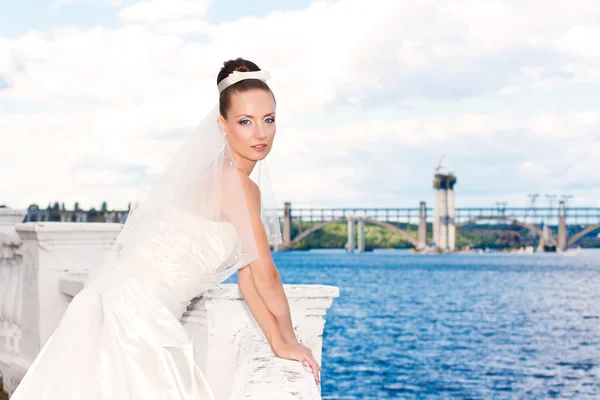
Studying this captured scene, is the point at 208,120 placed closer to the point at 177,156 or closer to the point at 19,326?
the point at 177,156

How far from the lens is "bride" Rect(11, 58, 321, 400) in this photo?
1.95 meters

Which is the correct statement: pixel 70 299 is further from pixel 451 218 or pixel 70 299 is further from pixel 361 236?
pixel 361 236

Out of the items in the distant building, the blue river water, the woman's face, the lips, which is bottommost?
the blue river water

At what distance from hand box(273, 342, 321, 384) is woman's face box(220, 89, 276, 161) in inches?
23.2

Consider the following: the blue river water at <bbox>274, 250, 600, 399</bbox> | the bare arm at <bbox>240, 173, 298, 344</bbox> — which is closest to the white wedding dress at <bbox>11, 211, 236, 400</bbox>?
the bare arm at <bbox>240, 173, 298, 344</bbox>

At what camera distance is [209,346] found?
7.71 ft

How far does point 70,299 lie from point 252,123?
1.94m

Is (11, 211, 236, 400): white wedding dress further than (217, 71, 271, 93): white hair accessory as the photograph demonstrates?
No

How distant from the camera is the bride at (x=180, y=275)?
1.95 m

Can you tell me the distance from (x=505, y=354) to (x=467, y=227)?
258ft

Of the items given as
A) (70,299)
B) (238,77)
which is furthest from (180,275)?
(70,299)

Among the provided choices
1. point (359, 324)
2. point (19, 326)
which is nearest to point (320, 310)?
point (19, 326)

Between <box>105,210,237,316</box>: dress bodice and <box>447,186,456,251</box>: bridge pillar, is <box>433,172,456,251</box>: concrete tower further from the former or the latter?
<box>105,210,237,316</box>: dress bodice

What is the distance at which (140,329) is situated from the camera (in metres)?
1.98
